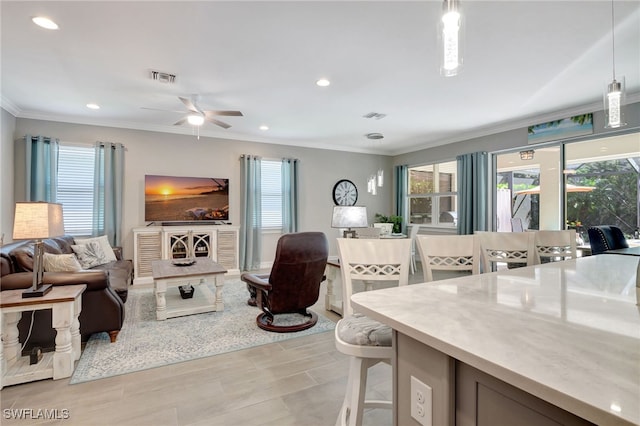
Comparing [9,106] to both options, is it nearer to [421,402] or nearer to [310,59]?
[310,59]

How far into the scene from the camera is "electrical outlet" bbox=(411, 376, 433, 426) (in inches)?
29.5

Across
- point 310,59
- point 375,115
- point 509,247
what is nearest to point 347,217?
point 509,247

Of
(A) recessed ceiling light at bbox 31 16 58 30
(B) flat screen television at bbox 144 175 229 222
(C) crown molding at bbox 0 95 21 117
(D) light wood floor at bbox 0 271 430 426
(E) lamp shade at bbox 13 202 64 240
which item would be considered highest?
(A) recessed ceiling light at bbox 31 16 58 30

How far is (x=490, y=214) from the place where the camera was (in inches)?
227

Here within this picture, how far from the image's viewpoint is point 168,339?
2889 mm

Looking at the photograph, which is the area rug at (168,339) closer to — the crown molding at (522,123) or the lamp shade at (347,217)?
the lamp shade at (347,217)

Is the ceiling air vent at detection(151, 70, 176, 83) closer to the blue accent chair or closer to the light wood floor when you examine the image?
the light wood floor

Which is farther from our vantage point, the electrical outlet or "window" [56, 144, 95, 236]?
"window" [56, 144, 95, 236]

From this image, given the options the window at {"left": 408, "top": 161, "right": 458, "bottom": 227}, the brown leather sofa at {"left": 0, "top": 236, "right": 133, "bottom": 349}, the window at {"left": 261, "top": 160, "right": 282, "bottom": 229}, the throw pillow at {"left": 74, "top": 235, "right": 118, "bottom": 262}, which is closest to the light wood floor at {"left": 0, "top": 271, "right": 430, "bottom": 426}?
the brown leather sofa at {"left": 0, "top": 236, "right": 133, "bottom": 349}

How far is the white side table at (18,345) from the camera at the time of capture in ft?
6.99

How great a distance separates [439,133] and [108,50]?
5358mm

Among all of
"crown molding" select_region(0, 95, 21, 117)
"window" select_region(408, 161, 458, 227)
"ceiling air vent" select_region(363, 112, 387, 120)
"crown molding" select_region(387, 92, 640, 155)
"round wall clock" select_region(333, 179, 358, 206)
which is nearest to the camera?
"crown molding" select_region(0, 95, 21, 117)

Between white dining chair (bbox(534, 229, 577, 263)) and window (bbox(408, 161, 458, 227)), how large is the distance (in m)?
4.15

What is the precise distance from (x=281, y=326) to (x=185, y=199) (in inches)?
134
